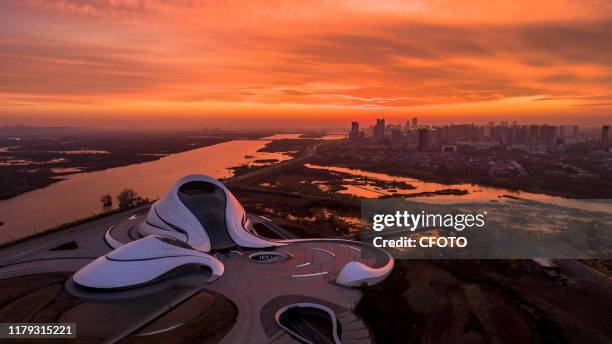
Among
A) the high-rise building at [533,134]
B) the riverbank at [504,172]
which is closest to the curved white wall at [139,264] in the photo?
the riverbank at [504,172]

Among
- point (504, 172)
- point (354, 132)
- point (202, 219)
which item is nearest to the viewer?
point (202, 219)

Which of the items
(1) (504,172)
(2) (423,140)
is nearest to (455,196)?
(1) (504,172)

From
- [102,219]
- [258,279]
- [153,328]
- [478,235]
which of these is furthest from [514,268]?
[102,219]

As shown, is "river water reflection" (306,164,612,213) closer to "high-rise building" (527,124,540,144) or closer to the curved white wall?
the curved white wall

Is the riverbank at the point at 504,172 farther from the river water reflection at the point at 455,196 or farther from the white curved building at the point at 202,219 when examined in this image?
the white curved building at the point at 202,219

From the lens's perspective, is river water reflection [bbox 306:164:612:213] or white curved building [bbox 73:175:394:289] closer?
white curved building [bbox 73:175:394:289]

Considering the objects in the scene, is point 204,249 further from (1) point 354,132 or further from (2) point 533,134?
(1) point 354,132

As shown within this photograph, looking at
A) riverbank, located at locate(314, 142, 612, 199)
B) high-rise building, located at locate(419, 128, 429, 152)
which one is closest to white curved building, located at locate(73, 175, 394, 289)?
riverbank, located at locate(314, 142, 612, 199)

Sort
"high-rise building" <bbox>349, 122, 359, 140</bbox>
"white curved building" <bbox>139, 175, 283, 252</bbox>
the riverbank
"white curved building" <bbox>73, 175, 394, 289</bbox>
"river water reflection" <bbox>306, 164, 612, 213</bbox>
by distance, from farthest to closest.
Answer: "high-rise building" <bbox>349, 122, 359, 140</bbox> → the riverbank → "river water reflection" <bbox>306, 164, 612, 213</bbox> → "white curved building" <bbox>139, 175, 283, 252</bbox> → "white curved building" <bbox>73, 175, 394, 289</bbox>
